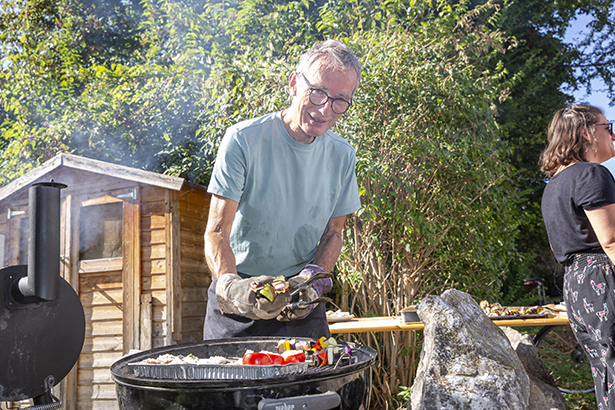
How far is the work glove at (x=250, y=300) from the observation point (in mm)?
1351

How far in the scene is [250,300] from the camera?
1368 mm

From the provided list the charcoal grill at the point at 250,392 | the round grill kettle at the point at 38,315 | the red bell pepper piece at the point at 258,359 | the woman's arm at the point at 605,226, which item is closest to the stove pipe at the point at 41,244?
the round grill kettle at the point at 38,315

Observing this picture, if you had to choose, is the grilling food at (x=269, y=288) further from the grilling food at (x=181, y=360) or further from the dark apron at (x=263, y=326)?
the dark apron at (x=263, y=326)

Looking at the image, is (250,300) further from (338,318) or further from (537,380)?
(537,380)

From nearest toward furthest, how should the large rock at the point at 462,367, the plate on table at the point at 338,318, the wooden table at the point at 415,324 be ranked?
1. the large rock at the point at 462,367
2. the wooden table at the point at 415,324
3. the plate on table at the point at 338,318

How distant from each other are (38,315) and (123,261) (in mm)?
5045

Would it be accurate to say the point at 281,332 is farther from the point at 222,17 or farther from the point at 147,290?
the point at 222,17

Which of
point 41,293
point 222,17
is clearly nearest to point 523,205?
point 222,17

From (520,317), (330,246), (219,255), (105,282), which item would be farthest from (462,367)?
(105,282)

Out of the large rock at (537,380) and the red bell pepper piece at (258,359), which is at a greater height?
the red bell pepper piece at (258,359)

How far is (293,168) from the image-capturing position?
2.05 meters

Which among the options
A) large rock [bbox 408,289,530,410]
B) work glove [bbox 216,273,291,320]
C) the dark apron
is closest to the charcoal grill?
work glove [bbox 216,273,291,320]

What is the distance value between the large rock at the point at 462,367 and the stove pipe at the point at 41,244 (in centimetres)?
246

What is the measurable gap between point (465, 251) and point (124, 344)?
4.42 metres
